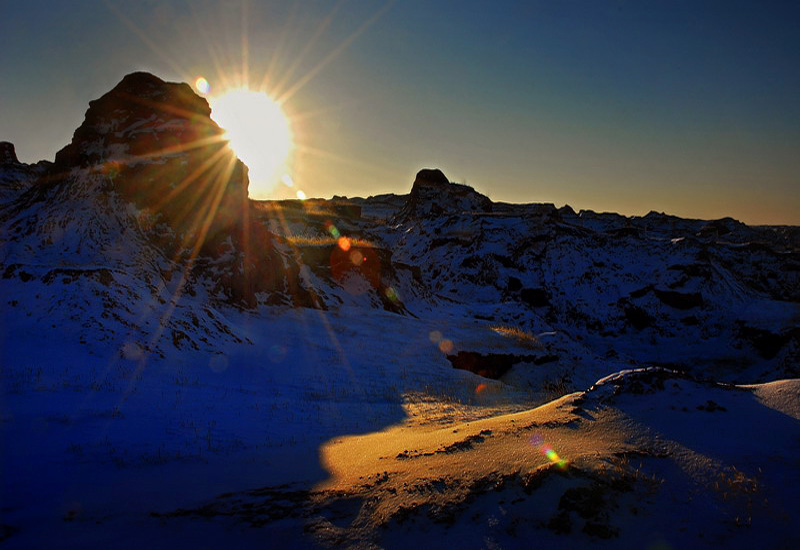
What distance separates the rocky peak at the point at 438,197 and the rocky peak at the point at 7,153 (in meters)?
64.0

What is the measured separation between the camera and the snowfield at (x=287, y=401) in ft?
13.4

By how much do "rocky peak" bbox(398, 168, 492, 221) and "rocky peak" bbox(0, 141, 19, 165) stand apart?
64.0m

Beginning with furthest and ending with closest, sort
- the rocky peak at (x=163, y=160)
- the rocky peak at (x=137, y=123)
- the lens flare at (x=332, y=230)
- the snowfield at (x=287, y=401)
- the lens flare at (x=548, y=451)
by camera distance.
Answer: the lens flare at (x=332, y=230) < the rocky peak at (x=137, y=123) < the rocky peak at (x=163, y=160) < the lens flare at (x=548, y=451) < the snowfield at (x=287, y=401)

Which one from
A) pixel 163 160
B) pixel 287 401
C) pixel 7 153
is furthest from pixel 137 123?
pixel 7 153

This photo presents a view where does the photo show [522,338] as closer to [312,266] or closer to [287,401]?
[312,266]

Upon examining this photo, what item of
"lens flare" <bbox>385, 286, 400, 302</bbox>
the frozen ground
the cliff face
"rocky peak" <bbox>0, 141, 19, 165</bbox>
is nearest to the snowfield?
the frozen ground

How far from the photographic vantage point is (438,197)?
70.1m

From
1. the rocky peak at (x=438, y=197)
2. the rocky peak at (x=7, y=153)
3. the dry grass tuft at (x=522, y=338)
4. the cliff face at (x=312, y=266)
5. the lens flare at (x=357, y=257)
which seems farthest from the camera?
the rocky peak at (x=7, y=153)

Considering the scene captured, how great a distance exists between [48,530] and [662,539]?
5.22 meters

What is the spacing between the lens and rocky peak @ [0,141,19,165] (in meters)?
73.3

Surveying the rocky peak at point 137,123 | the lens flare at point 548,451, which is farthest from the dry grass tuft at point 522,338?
the rocky peak at point 137,123

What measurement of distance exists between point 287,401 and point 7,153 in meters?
92.7

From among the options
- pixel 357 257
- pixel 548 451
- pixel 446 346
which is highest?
pixel 357 257

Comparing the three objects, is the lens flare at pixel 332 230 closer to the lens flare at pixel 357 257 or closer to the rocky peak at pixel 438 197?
the lens flare at pixel 357 257
